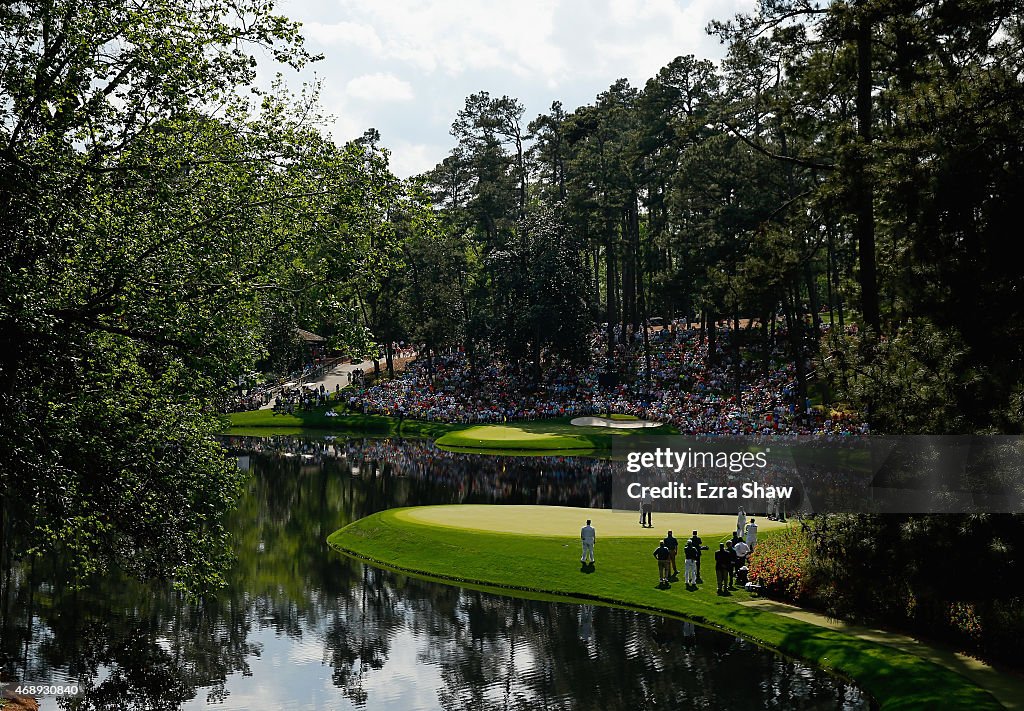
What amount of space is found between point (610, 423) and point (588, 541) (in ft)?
134

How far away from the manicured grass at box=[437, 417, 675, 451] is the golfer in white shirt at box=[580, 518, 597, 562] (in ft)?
112

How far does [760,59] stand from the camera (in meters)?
27.6

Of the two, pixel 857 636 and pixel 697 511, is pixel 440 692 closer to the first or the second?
pixel 857 636

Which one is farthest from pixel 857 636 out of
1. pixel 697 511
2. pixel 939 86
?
pixel 697 511

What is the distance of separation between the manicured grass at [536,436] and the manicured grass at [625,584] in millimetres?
25383

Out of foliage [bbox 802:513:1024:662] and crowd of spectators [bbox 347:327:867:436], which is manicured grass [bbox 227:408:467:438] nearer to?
crowd of spectators [bbox 347:327:867:436]

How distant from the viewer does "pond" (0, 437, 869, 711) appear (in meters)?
19.4

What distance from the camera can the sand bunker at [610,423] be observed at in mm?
68312

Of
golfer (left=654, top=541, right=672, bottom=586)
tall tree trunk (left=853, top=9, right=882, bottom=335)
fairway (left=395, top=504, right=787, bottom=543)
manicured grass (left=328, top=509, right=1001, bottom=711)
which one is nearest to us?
manicured grass (left=328, top=509, right=1001, bottom=711)

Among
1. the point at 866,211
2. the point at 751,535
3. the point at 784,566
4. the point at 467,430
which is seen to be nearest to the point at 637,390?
the point at 467,430

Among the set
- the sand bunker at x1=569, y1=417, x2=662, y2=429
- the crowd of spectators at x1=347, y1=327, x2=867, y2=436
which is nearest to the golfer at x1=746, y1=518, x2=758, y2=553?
the crowd of spectators at x1=347, y1=327, x2=867, y2=436

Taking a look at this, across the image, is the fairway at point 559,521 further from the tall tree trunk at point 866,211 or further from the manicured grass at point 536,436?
the manicured grass at point 536,436

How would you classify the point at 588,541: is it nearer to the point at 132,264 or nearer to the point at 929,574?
the point at 929,574

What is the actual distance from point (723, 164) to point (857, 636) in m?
48.6
